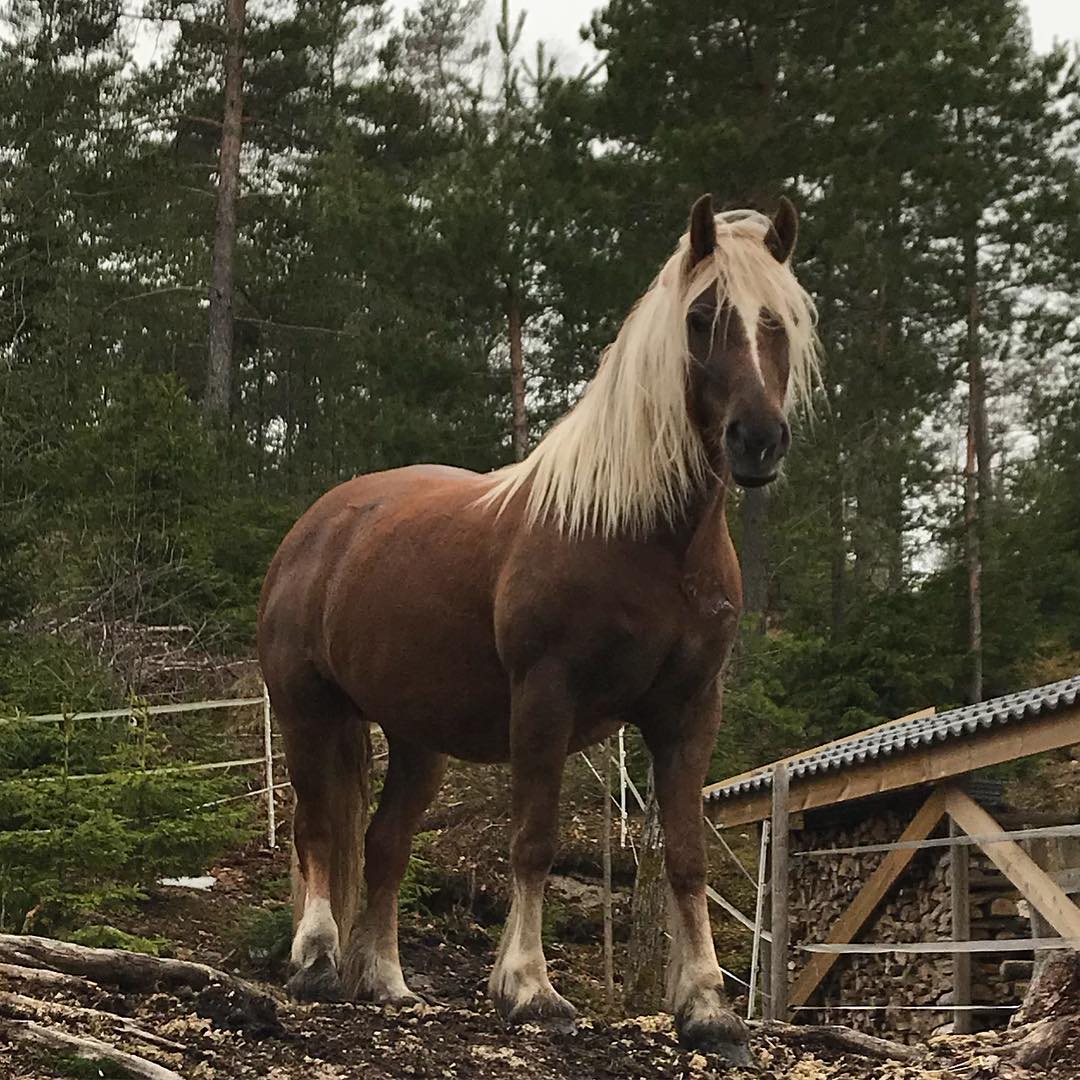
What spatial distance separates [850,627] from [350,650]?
39.5 feet

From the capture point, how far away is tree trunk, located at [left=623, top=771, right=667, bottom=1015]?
8180 mm

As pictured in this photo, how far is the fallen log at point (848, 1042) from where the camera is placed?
4180mm

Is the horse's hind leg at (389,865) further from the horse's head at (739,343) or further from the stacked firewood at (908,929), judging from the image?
the stacked firewood at (908,929)

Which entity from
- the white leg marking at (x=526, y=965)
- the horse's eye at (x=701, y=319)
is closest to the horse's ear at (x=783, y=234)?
the horse's eye at (x=701, y=319)

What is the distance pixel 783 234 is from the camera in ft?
13.4

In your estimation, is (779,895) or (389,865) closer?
(389,865)

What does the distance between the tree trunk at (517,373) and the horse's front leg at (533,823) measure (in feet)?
36.1

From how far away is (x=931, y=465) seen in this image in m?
20.6

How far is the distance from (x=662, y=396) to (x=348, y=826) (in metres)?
2.03

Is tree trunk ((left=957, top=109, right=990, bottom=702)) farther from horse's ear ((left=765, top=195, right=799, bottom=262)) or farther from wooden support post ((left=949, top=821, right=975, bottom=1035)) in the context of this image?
horse's ear ((left=765, top=195, right=799, bottom=262))

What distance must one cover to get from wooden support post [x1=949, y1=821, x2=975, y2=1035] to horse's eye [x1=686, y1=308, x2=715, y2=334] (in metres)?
6.24

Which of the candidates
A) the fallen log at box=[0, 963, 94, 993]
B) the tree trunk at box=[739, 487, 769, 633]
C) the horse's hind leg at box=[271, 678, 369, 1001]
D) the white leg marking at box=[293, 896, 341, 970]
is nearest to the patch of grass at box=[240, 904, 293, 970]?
the horse's hind leg at box=[271, 678, 369, 1001]

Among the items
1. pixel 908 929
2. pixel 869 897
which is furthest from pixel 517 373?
pixel 908 929

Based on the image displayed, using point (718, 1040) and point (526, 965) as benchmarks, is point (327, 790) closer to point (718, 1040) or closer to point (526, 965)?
point (526, 965)
